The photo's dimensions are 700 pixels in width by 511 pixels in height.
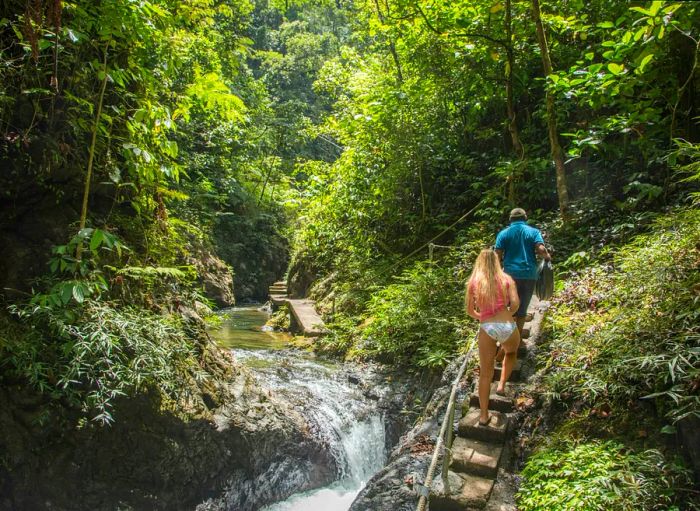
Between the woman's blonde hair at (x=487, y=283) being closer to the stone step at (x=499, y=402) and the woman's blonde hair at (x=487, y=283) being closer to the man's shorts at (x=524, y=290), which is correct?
the man's shorts at (x=524, y=290)

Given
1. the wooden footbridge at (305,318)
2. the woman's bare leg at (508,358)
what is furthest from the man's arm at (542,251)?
the wooden footbridge at (305,318)

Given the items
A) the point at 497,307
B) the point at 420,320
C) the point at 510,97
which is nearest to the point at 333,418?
the point at 420,320

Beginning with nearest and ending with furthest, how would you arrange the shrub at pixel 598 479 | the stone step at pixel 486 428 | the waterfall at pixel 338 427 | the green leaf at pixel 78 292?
1. the shrub at pixel 598 479
2. the green leaf at pixel 78 292
3. the stone step at pixel 486 428
4. the waterfall at pixel 338 427

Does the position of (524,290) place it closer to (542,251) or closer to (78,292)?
(542,251)

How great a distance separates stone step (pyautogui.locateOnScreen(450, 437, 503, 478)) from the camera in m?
4.11

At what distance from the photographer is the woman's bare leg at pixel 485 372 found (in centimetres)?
450

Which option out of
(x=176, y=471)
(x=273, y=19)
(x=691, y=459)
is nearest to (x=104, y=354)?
(x=176, y=471)

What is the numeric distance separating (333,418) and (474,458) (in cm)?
331

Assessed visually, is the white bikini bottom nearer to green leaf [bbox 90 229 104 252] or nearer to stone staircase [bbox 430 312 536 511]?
stone staircase [bbox 430 312 536 511]

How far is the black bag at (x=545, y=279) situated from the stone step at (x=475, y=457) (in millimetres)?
1981

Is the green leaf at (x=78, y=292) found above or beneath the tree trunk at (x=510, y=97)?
beneath

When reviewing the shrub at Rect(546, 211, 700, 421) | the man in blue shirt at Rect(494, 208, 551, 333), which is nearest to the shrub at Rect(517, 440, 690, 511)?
the shrub at Rect(546, 211, 700, 421)

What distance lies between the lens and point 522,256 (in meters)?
5.39

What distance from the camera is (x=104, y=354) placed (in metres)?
4.21
